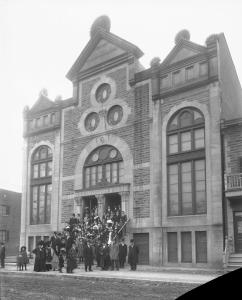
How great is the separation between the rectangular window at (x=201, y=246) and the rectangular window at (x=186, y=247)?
0.42m

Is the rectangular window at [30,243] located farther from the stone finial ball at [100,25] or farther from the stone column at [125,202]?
the stone finial ball at [100,25]

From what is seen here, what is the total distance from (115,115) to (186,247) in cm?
886

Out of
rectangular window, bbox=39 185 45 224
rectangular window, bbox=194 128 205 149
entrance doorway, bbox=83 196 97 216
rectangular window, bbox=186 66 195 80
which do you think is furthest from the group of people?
rectangular window, bbox=186 66 195 80

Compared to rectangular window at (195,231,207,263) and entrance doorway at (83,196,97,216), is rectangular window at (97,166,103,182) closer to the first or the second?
entrance doorway at (83,196,97,216)

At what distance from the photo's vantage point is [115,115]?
2548 centimetres

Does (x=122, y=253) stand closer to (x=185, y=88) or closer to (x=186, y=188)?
(x=186, y=188)

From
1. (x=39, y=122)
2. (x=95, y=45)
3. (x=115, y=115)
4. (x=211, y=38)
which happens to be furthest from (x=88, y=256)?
(x=95, y=45)

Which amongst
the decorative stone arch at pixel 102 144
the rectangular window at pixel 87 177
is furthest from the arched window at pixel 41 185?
the rectangular window at pixel 87 177

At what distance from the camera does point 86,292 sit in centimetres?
1205

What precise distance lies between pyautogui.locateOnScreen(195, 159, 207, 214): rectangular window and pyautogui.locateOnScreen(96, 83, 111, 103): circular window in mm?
7824

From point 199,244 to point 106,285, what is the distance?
7982 mm

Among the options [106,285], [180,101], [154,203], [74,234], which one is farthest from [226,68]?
[106,285]

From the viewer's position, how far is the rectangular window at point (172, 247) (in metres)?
21.1

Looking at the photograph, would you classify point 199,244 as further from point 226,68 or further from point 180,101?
point 226,68
